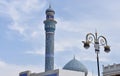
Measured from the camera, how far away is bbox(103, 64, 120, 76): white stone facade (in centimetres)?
4286

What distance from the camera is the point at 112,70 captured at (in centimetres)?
4338

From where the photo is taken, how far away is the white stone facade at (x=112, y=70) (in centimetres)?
4286

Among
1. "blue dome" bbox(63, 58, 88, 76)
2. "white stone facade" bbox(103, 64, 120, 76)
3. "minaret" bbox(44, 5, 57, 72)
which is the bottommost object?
"white stone facade" bbox(103, 64, 120, 76)

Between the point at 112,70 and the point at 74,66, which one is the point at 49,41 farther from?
the point at 112,70

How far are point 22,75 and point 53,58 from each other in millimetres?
22888

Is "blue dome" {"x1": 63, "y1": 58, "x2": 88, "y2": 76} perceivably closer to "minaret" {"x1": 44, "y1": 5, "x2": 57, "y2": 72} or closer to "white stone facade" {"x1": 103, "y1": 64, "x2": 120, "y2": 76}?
"minaret" {"x1": 44, "y1": 5, "x2": 57, "y2": 72}

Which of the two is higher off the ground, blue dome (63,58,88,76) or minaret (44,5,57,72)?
minaret (44,5,57,72)

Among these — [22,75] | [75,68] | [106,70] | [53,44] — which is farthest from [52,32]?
[106,70]

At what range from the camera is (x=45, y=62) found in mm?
104312

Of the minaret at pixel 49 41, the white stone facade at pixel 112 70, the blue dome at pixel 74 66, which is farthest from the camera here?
the minaret at pixel 49 41

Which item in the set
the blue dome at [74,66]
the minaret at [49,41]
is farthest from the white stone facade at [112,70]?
the minaret at [49,41]

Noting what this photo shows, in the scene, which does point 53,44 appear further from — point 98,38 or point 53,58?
point 98,38

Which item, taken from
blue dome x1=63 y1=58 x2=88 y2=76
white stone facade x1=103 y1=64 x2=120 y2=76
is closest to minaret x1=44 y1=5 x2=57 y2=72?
blue dome x1=63 y1=58 x2=88 y2=76

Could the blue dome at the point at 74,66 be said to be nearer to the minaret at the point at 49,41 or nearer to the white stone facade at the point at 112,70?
the minaret at the point at 49,41
